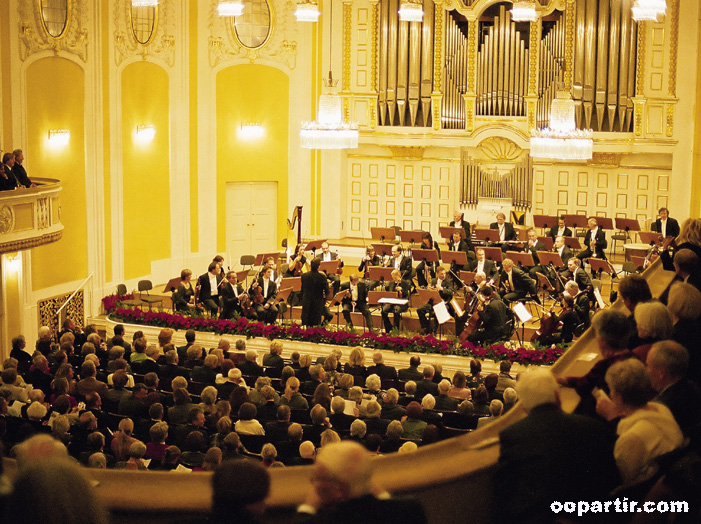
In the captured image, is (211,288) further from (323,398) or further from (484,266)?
(323,398)

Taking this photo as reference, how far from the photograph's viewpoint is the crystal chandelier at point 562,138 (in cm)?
1552

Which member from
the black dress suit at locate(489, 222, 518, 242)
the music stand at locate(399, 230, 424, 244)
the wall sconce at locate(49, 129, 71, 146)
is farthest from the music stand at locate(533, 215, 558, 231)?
the wall sconce at locate(49, 129, 71, 146)

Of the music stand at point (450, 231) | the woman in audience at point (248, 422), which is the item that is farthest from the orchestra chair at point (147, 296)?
the woman in audience at point (248, 422)

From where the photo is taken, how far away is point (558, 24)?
19.7m

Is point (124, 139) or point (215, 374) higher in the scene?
point (124, 139)

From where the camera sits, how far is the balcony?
1349 centimetres

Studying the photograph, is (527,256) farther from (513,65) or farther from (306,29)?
(306,29)

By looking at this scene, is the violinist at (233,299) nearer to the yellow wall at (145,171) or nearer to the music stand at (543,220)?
the yellow wall at (145,171)

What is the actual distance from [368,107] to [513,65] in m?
3.42

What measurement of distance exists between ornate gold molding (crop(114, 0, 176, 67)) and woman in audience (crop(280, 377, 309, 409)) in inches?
452

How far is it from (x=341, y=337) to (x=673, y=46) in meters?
10.2

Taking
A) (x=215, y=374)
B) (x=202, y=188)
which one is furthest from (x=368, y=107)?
(x=215, y=374)

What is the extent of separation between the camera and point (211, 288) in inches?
592

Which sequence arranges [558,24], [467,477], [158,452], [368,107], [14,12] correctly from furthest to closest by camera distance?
1. [368,107]
2. [558,24]
3. [14,12]
4. [158,452]
5. [467,477]
